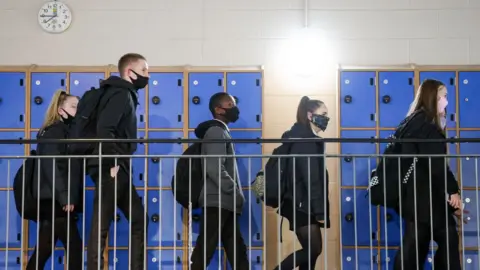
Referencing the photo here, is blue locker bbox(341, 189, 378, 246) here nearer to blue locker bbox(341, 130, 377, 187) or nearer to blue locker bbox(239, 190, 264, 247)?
blue locker bbox(341, 130, 377, 187)

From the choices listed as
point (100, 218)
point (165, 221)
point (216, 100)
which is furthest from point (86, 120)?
point (165, 221)

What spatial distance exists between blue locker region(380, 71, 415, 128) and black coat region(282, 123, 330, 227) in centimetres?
149

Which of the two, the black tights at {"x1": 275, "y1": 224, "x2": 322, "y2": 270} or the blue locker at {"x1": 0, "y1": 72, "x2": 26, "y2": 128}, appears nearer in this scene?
the black tights at {"x1": 275, "y1": 224, "x2": 322, "y2": 270}

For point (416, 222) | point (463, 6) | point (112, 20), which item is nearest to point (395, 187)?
point (416, 222)

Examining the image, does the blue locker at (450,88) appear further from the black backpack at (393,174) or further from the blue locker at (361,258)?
the black backpack at (393,174)

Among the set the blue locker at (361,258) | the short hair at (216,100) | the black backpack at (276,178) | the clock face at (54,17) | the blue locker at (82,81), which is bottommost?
the blue locker at (361,258)

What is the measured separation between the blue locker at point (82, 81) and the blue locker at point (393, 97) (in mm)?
2536

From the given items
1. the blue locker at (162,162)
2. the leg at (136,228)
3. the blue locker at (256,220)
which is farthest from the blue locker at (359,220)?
the leg at (136,228)

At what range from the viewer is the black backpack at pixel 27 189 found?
7.48 meters

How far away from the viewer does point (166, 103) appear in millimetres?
8781

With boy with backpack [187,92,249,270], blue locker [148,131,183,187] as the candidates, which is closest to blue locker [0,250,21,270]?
blue locker [148,131,183,187]

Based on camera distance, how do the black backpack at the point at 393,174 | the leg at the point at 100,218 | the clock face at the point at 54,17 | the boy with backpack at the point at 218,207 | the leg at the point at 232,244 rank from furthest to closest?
the clock face at the point at 54,17, the leg at the point at 232,244, the boy with backpack at the point at 218,207, the black backpack at the point at 393,174, the leg at the point at 100,218

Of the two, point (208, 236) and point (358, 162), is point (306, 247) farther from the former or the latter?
point (358, 162)

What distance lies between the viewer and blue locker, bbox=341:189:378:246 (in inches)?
336
